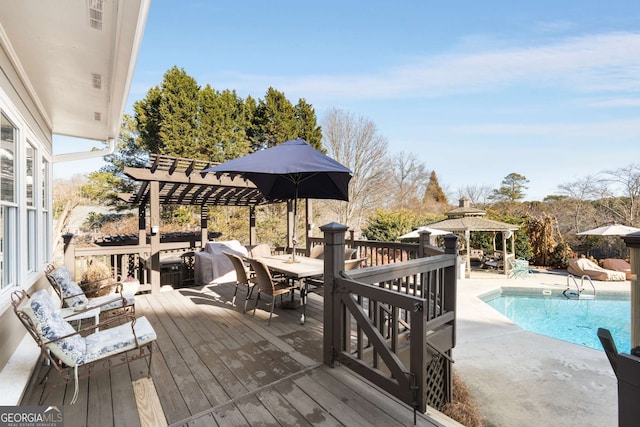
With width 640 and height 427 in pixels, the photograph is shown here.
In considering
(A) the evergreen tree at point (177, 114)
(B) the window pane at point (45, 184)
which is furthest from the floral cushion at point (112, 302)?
(A) the evergreen tree at point (177, 114)

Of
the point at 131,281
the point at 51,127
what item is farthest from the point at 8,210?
the point at 51,127

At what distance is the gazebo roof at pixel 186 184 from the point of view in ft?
19.4

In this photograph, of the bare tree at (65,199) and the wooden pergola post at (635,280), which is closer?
the wooden pergola post at (635,280)

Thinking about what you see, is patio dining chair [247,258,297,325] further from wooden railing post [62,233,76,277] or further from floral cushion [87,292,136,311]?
wooden railing post [62,233,76,277]

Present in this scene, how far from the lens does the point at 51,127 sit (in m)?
5.23

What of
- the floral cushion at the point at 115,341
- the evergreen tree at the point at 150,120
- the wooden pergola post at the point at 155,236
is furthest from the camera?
the evergreen tree at the point at 150,120

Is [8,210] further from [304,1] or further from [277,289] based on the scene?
[304,1]

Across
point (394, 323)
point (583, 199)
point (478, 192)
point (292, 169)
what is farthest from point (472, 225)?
point (478, 192)

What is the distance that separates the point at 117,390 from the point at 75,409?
28 cm

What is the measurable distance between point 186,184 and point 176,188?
A: 112cm

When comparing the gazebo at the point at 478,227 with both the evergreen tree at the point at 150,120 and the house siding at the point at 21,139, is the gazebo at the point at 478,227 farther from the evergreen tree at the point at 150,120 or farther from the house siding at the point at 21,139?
the evergreen tree at the point at 150,120

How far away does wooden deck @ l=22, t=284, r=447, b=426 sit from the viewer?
2.07 meters

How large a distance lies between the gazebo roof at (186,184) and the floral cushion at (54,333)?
2.38 meters

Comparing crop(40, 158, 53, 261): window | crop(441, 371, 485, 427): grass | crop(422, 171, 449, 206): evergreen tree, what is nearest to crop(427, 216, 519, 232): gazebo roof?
crop(441, 371, 485, 427): grass
